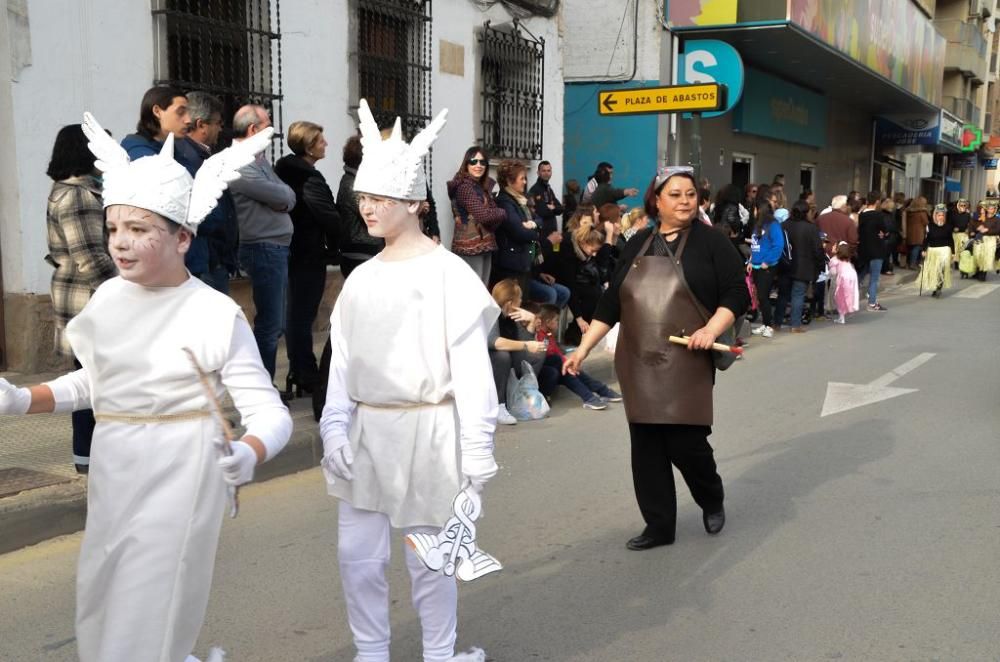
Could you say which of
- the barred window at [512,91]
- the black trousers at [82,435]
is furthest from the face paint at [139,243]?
the barred window at [512,91]

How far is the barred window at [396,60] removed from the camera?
10586 millimetres

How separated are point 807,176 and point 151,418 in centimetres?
2546

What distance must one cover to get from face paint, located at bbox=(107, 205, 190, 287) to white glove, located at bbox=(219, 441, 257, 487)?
500 mm

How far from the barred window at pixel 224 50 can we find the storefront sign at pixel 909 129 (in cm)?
2574

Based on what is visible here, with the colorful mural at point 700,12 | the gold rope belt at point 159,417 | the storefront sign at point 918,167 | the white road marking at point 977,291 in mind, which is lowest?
the white road marking at point 977,291

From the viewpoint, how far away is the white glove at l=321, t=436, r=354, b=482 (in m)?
3.13

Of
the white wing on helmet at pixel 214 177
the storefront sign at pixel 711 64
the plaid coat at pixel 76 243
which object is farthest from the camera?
the storefront sign at pixel 711 64

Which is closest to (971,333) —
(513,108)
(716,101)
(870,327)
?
(870,327)

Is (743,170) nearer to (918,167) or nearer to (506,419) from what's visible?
(918,167)

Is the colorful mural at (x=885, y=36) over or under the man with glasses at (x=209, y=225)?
over

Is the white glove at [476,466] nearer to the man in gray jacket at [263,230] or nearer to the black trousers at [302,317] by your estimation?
the man in gray jacket at [263,230]

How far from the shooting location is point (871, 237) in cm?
1628

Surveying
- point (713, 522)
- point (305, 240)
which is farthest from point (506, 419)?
point (713, 522)

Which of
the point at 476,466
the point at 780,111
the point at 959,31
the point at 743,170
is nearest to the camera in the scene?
the point at 476,466
